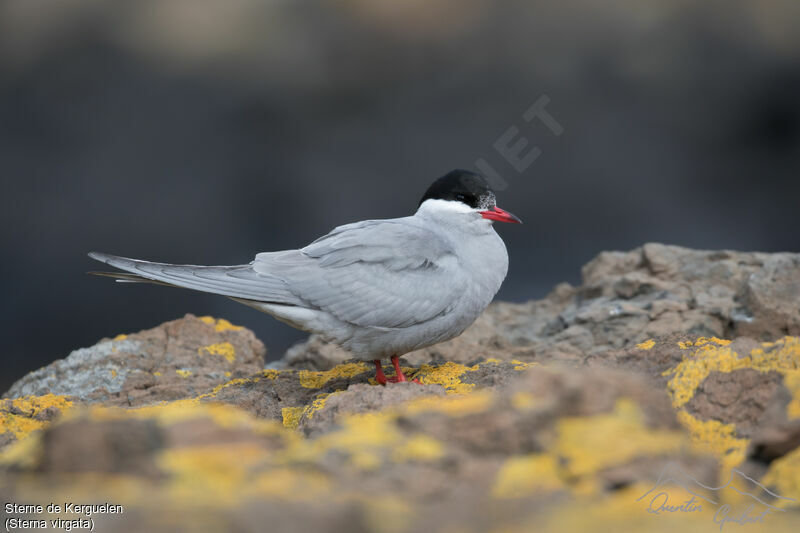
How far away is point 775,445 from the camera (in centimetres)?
209

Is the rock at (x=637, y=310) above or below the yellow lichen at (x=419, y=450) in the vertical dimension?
above

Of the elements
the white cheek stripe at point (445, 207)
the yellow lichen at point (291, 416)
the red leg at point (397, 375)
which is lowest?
the yellow lichen at point (291, 416)

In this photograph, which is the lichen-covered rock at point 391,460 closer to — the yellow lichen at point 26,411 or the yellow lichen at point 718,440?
the yellow lichen at point 718,440

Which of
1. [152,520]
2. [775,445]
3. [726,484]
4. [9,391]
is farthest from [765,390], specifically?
[9,391]

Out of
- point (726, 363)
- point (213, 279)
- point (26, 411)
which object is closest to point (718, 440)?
point (726, 363)

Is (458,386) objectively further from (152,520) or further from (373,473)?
(152,520)

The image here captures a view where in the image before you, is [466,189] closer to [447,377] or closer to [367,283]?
[367,283]

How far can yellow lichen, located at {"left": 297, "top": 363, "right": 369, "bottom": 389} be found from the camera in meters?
3.95

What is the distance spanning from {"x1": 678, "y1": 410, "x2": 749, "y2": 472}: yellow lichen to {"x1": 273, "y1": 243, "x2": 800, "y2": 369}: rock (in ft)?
6.38

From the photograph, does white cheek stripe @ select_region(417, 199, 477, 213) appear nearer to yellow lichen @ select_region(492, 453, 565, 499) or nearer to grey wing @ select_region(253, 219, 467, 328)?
grey wing @ select_region(253, 219, 467, 328)

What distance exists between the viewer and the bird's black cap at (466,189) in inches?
167

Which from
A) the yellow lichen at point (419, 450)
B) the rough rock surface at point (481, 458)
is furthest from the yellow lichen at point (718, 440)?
the yellow lichen at point (419, 450)

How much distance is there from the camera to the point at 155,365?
443cm

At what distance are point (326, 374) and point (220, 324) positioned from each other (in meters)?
1.12
